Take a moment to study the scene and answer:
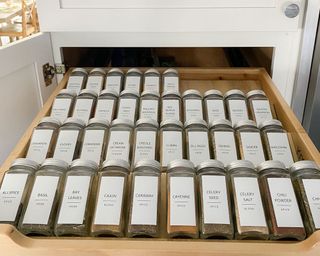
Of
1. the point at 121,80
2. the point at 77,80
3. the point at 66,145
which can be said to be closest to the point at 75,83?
the point at 77,80

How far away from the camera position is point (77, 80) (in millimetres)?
1046

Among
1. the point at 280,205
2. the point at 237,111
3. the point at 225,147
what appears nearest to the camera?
the point at 280,205

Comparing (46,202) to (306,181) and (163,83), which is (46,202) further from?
(163,83)

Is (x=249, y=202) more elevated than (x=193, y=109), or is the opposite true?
(x=193, y=109)

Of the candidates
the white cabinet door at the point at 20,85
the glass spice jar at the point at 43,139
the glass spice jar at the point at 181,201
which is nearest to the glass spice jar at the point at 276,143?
the glass spice jar at the point at 181,201

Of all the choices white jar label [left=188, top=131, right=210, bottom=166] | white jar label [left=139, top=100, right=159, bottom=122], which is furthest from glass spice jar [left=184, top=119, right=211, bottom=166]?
white jar label [left=139, top=100, right=159, bottom=122]

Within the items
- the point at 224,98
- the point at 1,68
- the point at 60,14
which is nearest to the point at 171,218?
the point at 224,98

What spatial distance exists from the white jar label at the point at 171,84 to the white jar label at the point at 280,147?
32 cm

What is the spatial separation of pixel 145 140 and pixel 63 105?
0.26 m

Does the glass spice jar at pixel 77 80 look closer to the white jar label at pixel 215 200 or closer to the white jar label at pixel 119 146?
the white jar label at pixel 119 146

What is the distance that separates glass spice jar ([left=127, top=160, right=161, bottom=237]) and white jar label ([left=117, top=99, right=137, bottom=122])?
0.79 feet

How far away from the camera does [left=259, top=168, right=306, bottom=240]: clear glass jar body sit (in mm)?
537

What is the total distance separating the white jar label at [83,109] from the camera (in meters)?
0.87

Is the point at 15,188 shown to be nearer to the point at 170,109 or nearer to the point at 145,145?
the point at 145,145
